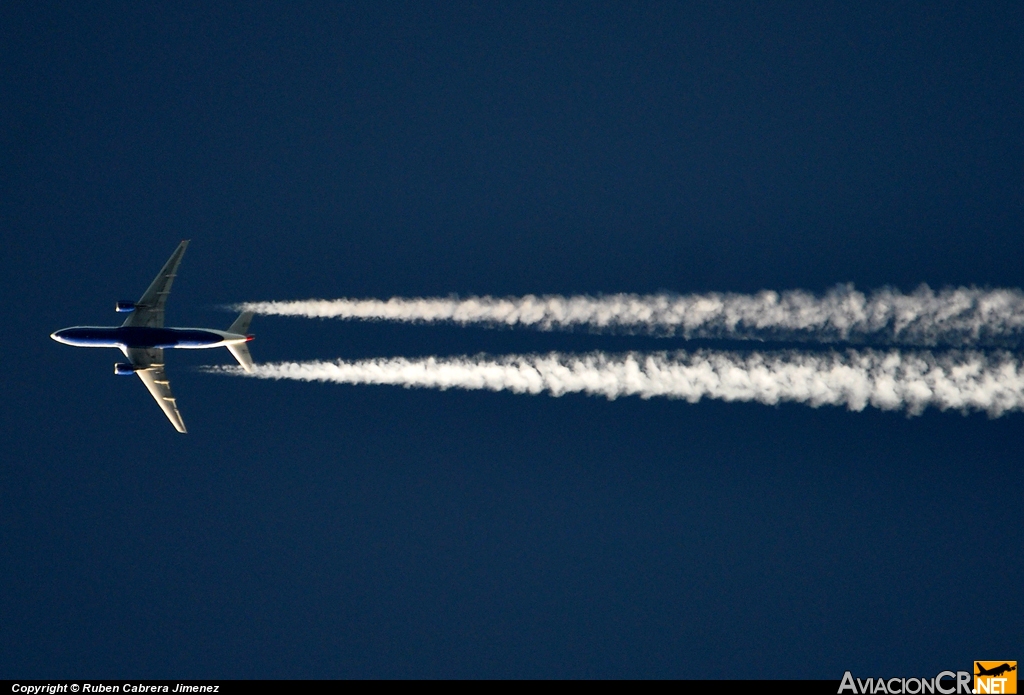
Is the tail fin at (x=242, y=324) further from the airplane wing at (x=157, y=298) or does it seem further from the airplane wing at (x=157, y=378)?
the airplane wing at (x=157, y=378)

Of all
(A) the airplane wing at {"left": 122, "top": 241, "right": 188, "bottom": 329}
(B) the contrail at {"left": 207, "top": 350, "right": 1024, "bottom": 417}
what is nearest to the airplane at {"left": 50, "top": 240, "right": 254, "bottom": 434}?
(A) the airplane wing at {"left": 122, "top": 241, "right": 188, "bottom": 329}

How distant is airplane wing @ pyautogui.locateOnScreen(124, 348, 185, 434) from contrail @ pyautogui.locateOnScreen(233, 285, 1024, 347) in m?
13.0

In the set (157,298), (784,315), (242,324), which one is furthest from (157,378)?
(784,315)

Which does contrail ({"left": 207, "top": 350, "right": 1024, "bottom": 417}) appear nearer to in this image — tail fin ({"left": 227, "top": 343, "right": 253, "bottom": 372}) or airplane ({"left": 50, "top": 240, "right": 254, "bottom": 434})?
tail fin ({"left": 227, "top": 343, "right": 253, "bottom": 372})

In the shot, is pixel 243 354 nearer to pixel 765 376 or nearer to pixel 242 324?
pixel 242 324

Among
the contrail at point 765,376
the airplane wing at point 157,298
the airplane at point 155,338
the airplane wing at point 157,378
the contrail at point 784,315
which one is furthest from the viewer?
the airplane wing at point 157,378

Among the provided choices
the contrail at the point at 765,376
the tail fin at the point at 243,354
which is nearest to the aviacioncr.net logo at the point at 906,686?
the contrail at the point at 765,376

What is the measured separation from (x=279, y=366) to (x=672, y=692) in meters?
22.1

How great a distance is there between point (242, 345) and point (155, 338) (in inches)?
159

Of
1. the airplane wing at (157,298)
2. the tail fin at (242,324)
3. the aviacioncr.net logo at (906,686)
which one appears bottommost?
the aviacioncr.net logo at (906,686)

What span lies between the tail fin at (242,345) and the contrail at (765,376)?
702 cm

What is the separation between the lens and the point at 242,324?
1610 inches

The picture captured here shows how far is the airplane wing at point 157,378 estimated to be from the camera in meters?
42.2

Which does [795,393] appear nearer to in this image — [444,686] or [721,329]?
[721,329]
